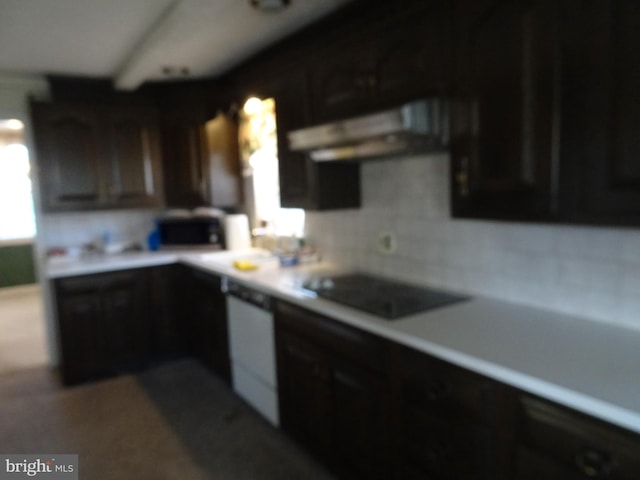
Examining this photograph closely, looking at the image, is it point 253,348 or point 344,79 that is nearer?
point 344,79

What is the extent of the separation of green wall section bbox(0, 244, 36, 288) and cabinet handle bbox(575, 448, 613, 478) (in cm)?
692

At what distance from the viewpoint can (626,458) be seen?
1.02m

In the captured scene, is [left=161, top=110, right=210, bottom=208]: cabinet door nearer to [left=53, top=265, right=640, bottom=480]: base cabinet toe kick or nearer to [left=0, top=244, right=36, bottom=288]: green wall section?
[left=53, top=265, right=640, bottom=480]: base cabinet toe kick

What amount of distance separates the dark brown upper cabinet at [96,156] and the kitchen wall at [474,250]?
1.68 meters

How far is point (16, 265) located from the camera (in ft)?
20.3

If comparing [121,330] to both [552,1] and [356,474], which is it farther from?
[552,1]

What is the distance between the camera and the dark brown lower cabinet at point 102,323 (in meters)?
3.16

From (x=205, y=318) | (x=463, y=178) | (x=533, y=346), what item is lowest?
(x=205, y=318)

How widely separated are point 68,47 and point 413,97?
2220mm

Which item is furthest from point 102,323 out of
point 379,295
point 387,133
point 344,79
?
point 387,133

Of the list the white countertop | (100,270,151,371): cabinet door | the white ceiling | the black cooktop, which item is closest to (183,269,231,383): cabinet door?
(100,270,151,371): cabinet door

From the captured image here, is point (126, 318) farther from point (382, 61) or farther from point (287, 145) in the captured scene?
point (382, 61)

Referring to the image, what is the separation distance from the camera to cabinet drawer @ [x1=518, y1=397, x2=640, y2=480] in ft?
3.35

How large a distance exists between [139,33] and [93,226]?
188cm
